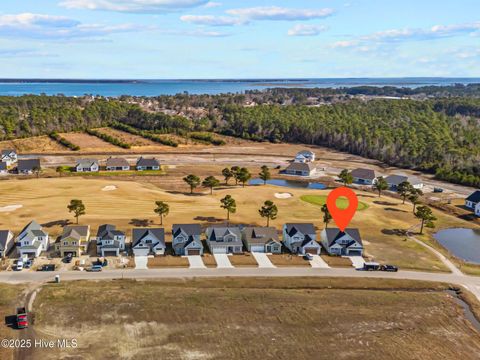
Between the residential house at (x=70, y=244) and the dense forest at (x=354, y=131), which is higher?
the dense forest at (x=354, y=131)

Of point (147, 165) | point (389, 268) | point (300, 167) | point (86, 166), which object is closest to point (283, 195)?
point (300, 167)

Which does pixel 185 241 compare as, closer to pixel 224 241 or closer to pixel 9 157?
pixel 224 241

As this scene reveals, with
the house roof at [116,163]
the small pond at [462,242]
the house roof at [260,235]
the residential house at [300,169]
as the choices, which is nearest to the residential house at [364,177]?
the residential house at [300,169]

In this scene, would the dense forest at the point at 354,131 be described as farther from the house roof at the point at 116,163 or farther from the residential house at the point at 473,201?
the house roof at the point at 116,163

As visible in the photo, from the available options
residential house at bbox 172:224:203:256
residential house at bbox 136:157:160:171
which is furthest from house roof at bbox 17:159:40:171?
residential house at bbox 172:224:203:256

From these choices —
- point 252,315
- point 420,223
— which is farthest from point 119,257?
point 420,223

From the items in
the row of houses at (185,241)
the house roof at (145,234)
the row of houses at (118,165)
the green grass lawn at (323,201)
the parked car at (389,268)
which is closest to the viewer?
the parked car at (389,268)

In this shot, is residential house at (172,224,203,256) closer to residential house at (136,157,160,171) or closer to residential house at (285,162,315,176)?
residential house at (136,157,160,171)
